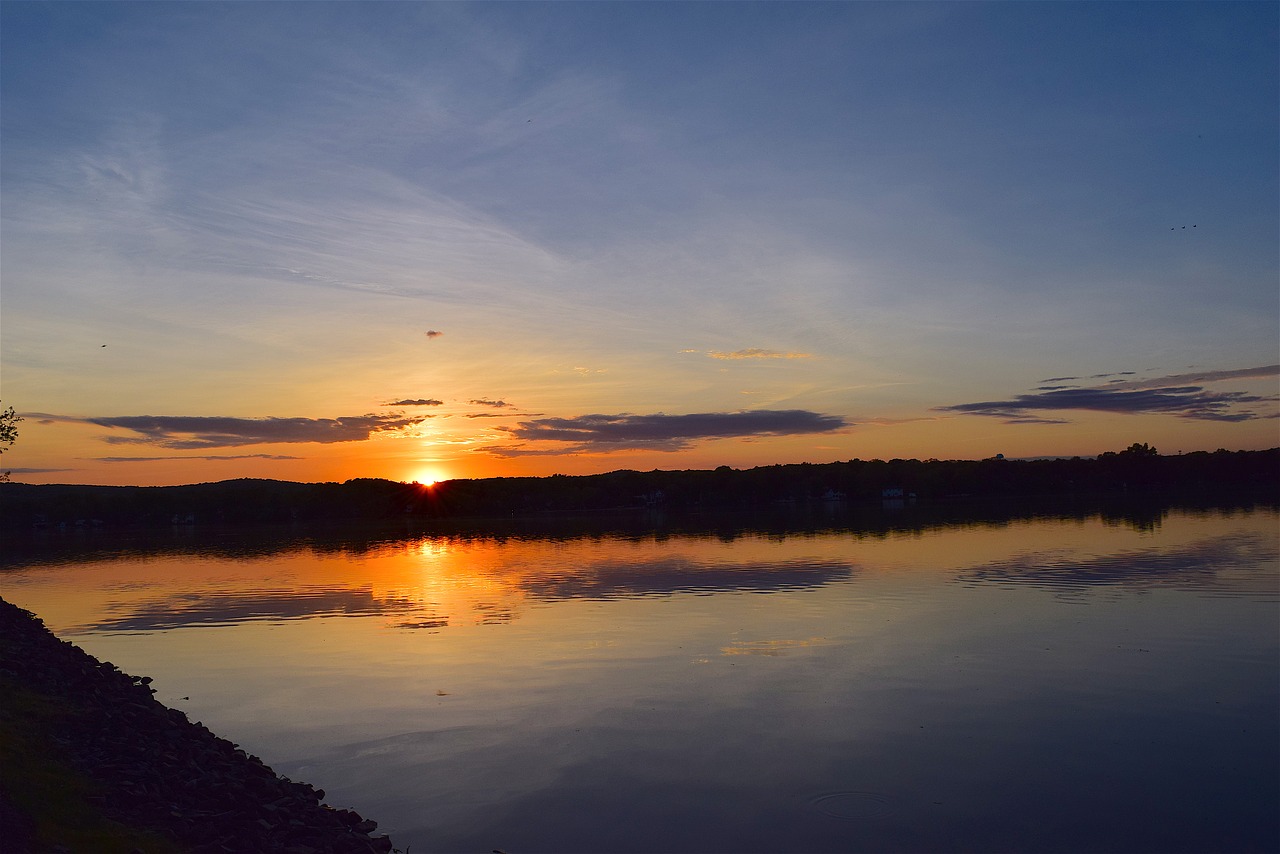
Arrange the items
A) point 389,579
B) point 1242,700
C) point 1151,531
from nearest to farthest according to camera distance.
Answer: point 1242,700 < point 389,579 < point 1151,531

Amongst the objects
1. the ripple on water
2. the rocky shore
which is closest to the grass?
the rocky shore

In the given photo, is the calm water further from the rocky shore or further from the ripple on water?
the rocky shore

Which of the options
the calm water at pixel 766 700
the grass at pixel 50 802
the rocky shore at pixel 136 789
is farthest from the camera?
the calm water at pixel 766 700

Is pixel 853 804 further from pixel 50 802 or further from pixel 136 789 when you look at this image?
pixel 50 802

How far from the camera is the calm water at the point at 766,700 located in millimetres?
15383

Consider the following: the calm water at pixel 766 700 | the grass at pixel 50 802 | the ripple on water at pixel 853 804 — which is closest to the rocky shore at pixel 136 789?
the grass at pixel 50 802

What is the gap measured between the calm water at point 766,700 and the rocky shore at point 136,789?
5.37 ft

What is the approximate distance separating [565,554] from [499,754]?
184ft

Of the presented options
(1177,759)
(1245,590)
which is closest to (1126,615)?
(1245,590)

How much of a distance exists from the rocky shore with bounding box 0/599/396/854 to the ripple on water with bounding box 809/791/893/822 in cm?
763

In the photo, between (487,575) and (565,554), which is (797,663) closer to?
(487,575)

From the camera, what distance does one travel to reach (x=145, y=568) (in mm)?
74688

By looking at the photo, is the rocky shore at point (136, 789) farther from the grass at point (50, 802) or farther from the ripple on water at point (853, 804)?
the ripple on water at point (853, 804)

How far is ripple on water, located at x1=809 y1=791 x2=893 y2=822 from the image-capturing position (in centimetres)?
1545
